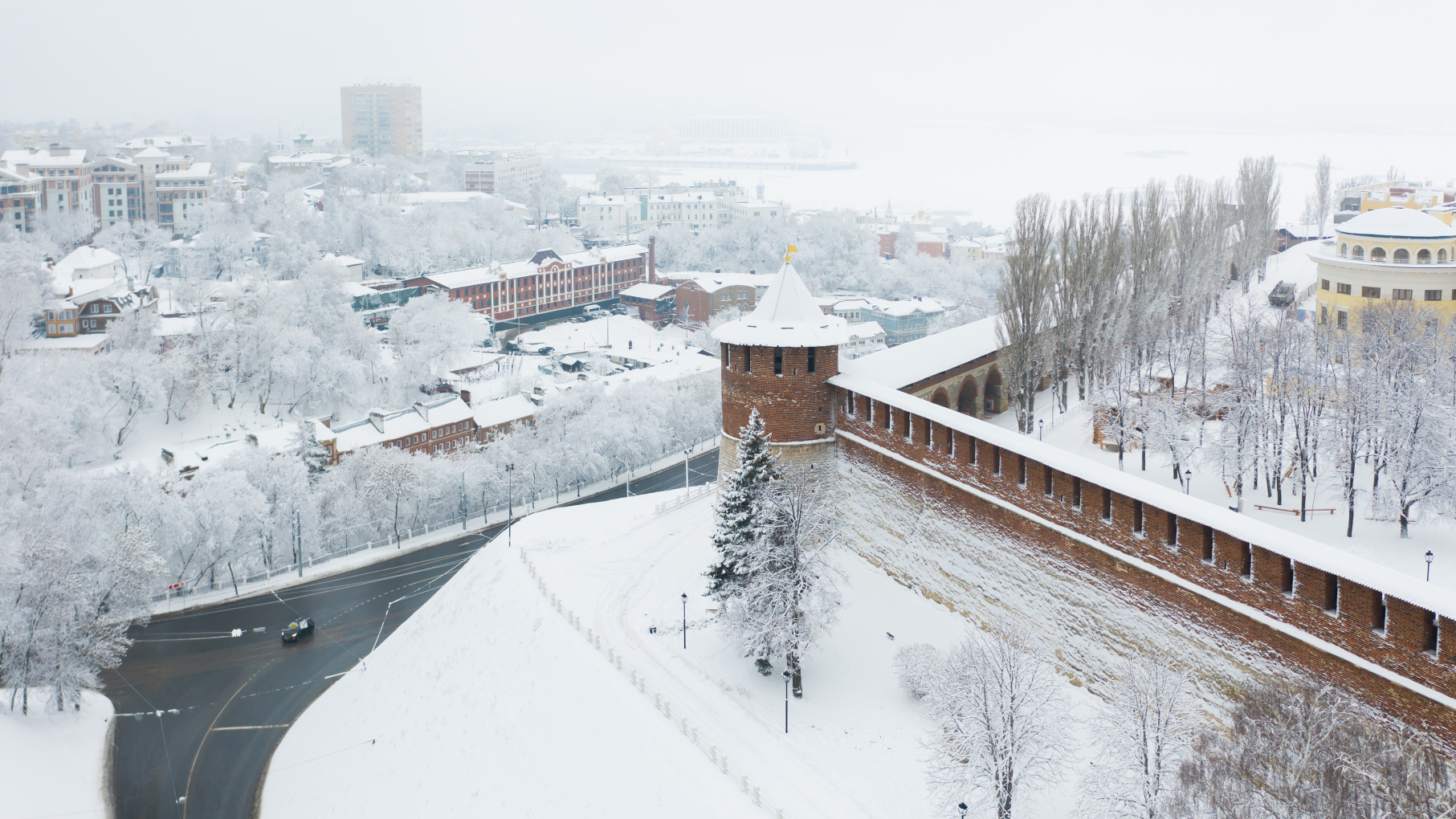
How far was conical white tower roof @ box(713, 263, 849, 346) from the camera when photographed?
2583cm

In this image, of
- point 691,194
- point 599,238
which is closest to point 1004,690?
point 599,238

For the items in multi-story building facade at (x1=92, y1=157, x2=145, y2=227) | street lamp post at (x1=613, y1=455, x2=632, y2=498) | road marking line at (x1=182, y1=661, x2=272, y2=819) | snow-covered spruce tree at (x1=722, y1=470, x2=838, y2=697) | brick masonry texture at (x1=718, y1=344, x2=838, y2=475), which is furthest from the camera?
multi-story building facade at (x1=92, y1=157, x2=145, y2=227)

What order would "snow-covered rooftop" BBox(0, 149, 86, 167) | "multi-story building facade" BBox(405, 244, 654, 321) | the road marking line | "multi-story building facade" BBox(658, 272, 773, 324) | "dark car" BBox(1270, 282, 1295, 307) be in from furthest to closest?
"snow-covered rooftop" BBox(0, 149, 86, 167), "multi-story building facade" BBox(658, 272, 773, 324), "multi-story building facade" BBox(405, 244, 654, 321), "dark car" BBox(1270, 282, 1295, 307), the road marking line

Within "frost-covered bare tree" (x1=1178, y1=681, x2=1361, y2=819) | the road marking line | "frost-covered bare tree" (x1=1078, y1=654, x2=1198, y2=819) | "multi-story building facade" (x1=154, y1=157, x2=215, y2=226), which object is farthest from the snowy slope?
"multi-story building facade" (x1=154, y1=157, x2=215, y2=226)

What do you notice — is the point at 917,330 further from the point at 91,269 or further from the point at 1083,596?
the point at 1083,596

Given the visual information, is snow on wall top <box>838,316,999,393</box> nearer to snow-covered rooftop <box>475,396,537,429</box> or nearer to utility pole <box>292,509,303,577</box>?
utility pole <box>292,509,303,577</box>

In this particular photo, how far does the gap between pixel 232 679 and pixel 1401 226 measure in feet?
124

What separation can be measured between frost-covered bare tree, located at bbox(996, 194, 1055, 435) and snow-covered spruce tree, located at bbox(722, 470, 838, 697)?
959 centimetres

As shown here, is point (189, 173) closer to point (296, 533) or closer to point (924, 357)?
point (296, 533)

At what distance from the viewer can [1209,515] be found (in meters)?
18.0

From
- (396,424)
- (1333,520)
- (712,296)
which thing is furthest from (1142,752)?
(712,296)

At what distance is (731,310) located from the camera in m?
101

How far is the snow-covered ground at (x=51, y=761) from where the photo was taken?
27688 millimetres

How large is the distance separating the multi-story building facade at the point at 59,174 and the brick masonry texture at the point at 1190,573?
382 feet
